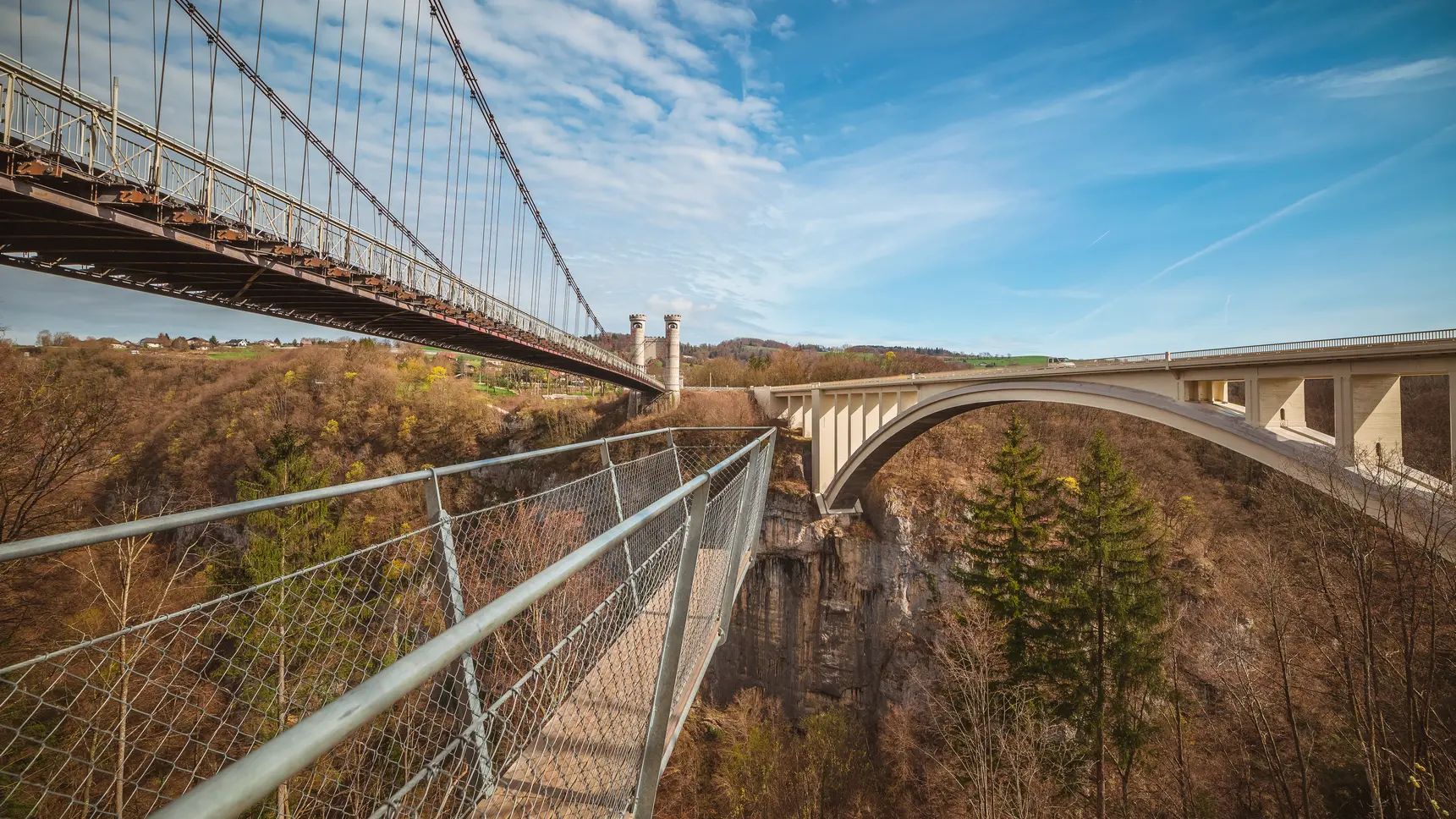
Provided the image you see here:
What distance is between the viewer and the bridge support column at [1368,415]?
6562mm

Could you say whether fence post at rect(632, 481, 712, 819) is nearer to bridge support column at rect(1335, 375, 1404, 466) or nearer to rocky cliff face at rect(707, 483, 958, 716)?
bridge support column at rect(1335, 375, 1404, 466)

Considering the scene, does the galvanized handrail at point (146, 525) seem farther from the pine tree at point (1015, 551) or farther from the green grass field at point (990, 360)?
the green grass field at point (990, 360)

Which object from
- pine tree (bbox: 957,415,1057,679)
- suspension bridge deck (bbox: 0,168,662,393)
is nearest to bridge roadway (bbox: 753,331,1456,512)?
pine tree (bbox: 957,415,1057,679)

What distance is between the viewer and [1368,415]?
6.72 metres

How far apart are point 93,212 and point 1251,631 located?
20784mm

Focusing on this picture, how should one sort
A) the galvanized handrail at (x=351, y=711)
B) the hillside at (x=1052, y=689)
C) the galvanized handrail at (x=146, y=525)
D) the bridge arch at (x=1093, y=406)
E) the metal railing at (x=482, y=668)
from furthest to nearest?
the hillside at (x=1052, y=689), the bridge arch at (x=1093, y=406), the galvanized handrail at (x=146, y=525), the metal railing at (x=482, y=668), the galvanized handrail at (x=351, y=711)

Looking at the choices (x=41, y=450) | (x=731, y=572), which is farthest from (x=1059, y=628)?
(x=41, y=450)

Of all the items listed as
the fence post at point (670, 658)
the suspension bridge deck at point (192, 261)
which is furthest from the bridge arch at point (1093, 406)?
the suspension bridge deck at point (192, 261)

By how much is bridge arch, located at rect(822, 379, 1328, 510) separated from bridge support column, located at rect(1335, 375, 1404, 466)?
403 mm

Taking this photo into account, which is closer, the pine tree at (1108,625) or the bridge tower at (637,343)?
the pine tree at (1108,625)

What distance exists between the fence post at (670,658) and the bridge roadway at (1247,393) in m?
8.64

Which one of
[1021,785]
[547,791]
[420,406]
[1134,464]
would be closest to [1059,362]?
[1021,785]

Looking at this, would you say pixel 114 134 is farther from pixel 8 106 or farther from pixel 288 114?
pixel 288 114

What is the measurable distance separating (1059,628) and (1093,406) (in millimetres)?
4463
